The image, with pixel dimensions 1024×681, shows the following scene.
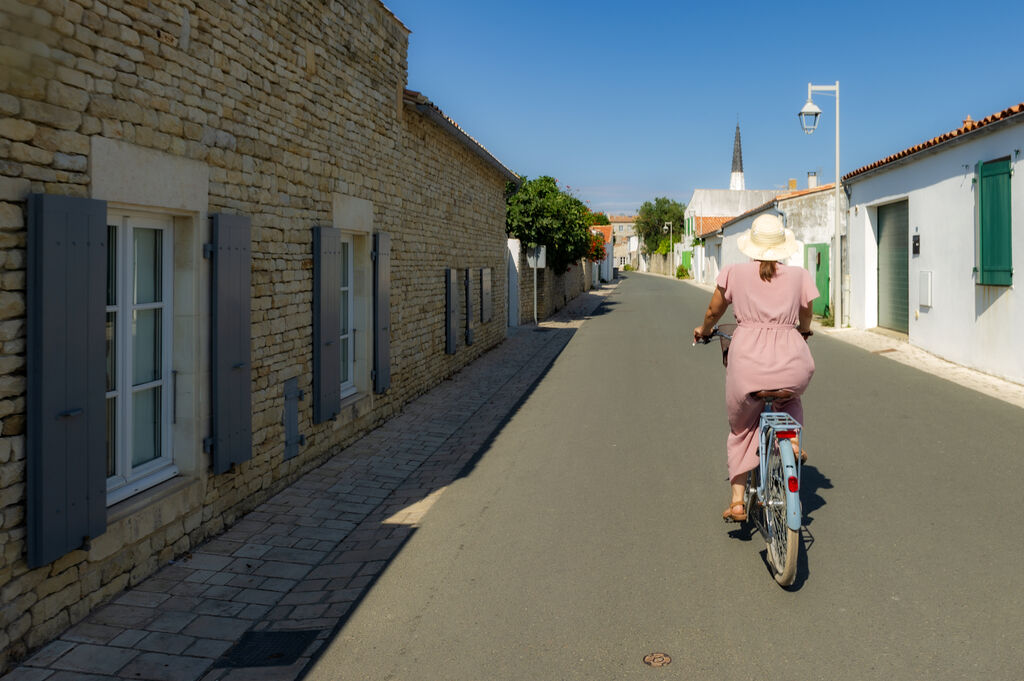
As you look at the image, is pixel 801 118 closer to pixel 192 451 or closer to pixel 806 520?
pixel 806 520

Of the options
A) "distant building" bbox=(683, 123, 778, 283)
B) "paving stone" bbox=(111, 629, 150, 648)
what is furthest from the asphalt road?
"distant building" bbox=(683, 123, 778, 283)

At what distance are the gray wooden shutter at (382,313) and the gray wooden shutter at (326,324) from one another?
1.15m

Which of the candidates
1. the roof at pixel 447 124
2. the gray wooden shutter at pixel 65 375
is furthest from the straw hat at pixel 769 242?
the roof at pixel 447 124

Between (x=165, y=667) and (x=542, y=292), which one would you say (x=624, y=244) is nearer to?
(x=542, y=292)

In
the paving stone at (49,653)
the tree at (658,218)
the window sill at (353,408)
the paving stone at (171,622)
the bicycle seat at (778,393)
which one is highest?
the tree at (658,218)

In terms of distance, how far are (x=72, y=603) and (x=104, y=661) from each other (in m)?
0.50

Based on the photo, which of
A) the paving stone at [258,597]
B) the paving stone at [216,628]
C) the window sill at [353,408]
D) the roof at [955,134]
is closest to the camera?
the paving stone at [216,628]

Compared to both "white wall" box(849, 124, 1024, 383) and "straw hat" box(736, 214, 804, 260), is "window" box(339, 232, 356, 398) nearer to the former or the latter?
"straw hat" box(736, 214, 804, 260)

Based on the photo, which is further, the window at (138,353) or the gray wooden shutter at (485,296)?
the gray wooden shutter at (485,296)

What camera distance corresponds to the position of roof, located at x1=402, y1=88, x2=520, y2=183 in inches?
372

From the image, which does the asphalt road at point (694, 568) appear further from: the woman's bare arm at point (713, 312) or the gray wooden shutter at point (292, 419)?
the gray wooden shutter at point (292, 419)

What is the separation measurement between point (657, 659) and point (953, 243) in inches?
490

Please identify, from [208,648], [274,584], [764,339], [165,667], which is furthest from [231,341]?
[764,339]

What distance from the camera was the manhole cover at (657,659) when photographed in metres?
3.36
